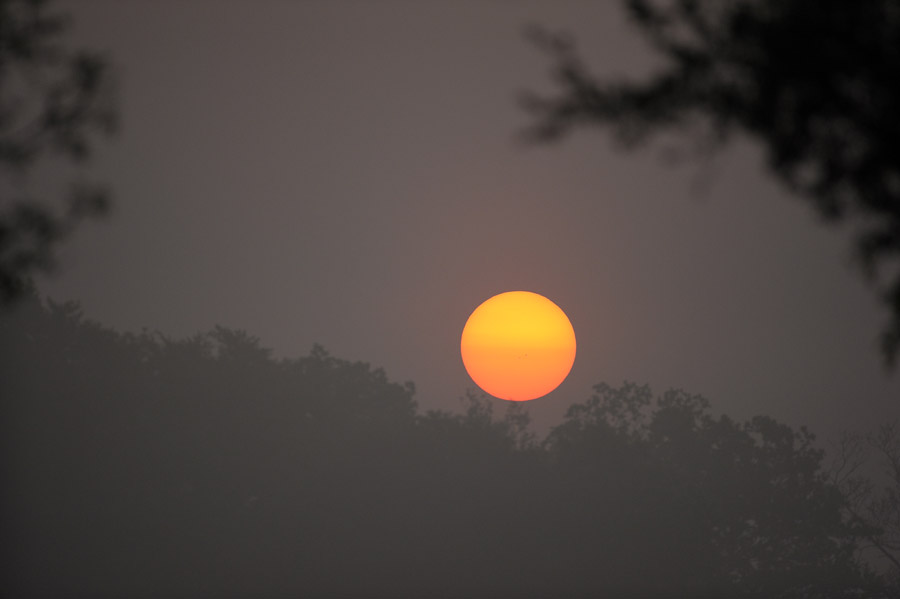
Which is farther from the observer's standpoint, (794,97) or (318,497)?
(318,497)

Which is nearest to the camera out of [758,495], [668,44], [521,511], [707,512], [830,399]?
[668,44]

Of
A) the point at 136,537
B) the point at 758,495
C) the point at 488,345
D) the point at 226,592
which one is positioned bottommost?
the point at 226,592

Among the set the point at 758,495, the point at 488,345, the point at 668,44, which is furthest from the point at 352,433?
the point at 488,345

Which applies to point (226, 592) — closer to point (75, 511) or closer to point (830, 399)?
point (75, 511)

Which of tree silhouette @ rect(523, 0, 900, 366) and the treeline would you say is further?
the treeline

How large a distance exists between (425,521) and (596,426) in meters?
14.0

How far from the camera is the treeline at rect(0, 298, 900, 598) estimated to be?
121 feet

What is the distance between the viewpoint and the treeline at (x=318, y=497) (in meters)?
36.8

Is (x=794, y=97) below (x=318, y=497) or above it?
below

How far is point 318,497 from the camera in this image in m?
41.0

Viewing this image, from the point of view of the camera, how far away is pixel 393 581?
129ft

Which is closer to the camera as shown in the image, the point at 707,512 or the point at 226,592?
the point at 226,592

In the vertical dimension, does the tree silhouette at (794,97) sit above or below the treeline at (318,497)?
below

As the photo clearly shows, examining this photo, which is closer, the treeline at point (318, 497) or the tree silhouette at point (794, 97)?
the tree silhouette at point (794, 97)
